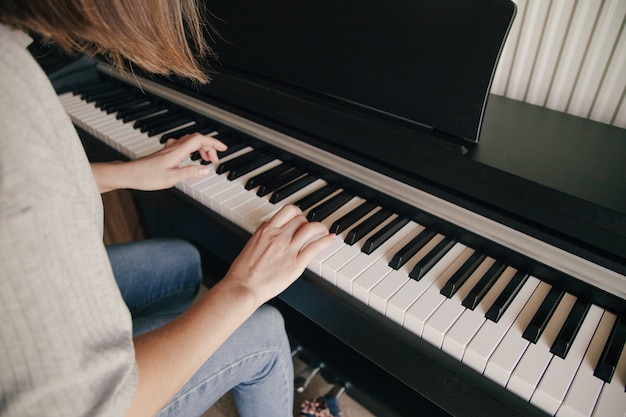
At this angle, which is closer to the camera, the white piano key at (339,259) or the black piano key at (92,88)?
the white piano key at (339,259)

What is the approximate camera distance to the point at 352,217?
93 cm

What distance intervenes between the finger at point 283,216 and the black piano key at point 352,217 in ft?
0.31

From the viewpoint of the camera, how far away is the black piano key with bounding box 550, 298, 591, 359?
0.66 meters

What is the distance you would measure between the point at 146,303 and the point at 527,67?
1057 mm

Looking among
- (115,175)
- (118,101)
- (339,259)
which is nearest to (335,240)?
(339,259)

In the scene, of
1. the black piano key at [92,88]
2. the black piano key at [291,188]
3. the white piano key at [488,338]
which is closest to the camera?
the white piano key at [488,338]

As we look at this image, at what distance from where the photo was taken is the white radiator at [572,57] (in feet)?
2.59

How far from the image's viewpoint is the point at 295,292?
0.93 m

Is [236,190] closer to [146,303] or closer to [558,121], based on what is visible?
[146,303]

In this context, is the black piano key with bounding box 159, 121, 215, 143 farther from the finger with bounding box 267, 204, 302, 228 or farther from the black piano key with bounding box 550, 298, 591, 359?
the black piano key with bounding box 550, 298, 591, 359

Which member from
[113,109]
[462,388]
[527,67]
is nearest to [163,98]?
[113,109]

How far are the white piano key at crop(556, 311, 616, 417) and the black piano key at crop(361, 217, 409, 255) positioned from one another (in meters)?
0.39

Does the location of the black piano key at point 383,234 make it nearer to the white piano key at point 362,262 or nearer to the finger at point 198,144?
the white piano key at point 362,262

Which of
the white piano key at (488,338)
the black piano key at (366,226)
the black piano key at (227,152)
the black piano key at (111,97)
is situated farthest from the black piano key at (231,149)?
the white piano key at (488,338)
